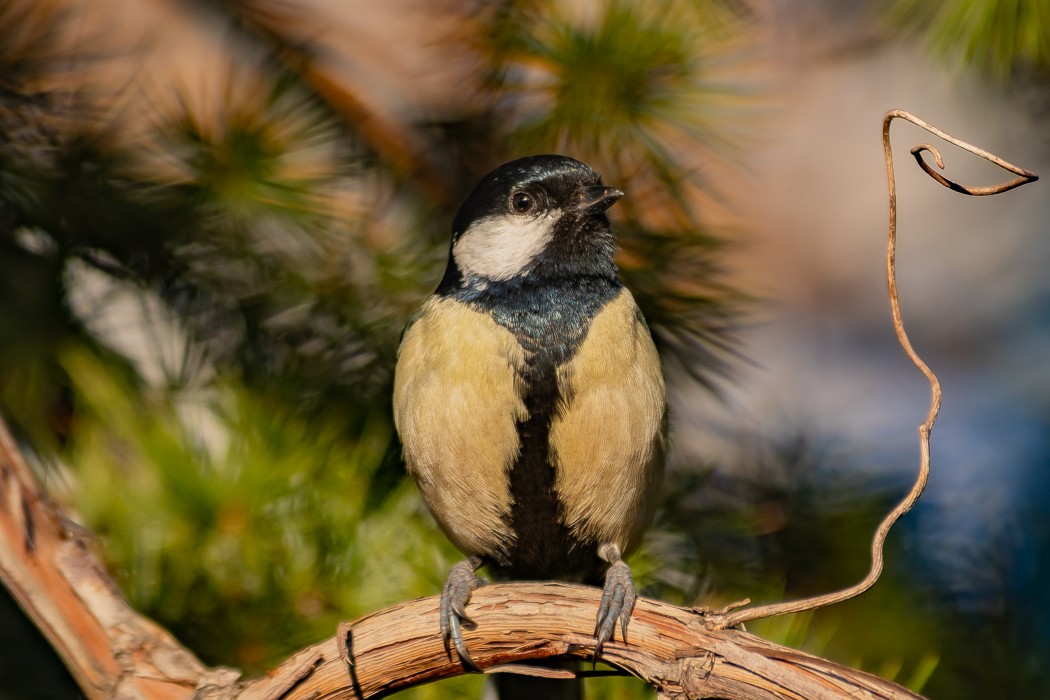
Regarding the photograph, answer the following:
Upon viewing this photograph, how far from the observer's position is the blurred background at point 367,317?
1.48 meters

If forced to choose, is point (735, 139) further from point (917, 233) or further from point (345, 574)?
point (917, 233)

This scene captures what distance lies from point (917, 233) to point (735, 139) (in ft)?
6.16

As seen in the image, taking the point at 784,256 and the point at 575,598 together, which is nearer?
the point at 575,598

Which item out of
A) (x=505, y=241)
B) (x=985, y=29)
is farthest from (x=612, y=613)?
(x=985, y=29)

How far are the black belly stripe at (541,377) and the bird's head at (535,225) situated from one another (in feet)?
0.10

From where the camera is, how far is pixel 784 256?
3.29m

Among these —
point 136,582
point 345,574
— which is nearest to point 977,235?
point 345,574

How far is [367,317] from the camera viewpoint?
Result: 1716 mm

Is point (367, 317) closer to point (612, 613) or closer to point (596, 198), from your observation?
point (596, 198)

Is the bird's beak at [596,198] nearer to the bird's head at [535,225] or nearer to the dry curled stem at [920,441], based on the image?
the bird's head at [535,225]

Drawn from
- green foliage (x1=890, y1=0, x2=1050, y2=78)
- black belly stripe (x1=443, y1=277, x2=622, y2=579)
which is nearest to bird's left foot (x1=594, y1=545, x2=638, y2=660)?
black belly stripe (x1=443, y1=277, x2=622, y2=579)

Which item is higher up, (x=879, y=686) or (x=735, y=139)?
(x=735, y=139)

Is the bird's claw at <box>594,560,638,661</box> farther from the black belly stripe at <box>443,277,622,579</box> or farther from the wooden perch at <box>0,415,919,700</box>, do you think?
the black belly stripe at <box>443,277,622,579</box>

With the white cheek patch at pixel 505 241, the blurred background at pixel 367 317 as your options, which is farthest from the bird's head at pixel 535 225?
the blurred background at pixel 367 317
